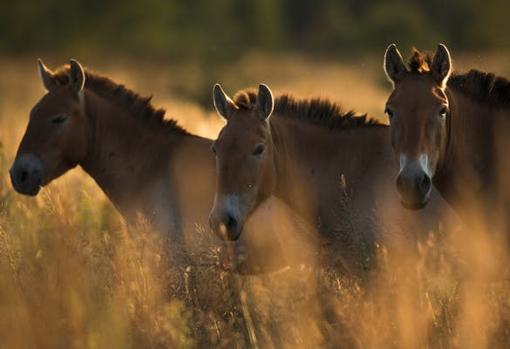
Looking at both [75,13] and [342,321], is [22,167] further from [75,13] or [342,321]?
[75,13]

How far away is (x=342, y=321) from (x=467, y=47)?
3549 centimetres

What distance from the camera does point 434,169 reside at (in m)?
5.63

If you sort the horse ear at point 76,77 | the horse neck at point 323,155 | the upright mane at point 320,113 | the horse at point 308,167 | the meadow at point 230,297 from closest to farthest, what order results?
the meadow at point 230,297 < the horse at point 308,167 < the horse neck at point 323,155 < the upright mane at point 320,113 < the horse ear at point 76,77

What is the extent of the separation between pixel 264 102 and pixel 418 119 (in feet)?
4.38

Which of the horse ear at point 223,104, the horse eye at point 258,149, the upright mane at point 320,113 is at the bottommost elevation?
the horse eye at point 258,149

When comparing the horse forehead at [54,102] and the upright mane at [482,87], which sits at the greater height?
the upright mane at [482,87]

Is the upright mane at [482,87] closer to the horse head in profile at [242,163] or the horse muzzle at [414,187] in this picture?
the horse muzzle at [414,187]

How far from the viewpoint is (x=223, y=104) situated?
664cm

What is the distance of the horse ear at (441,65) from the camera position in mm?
5852

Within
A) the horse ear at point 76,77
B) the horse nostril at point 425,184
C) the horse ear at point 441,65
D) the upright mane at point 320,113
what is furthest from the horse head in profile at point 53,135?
the horse nostril at point 425,184

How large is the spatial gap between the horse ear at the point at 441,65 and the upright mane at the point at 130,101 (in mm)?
2813

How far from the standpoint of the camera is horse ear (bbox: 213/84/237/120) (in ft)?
21.5

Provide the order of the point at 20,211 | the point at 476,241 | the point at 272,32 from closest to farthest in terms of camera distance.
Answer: the point at 476,241 < the point at 20,211 < the point at 272,32

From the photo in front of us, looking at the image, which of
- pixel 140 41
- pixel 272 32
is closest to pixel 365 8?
pixel 272 32
